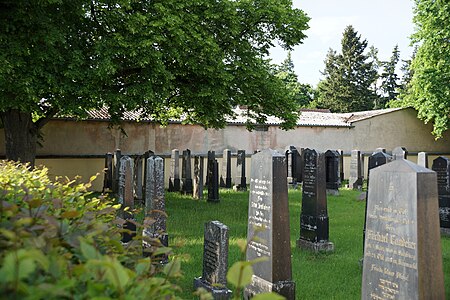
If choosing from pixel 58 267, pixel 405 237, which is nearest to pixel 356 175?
pixel 405 237

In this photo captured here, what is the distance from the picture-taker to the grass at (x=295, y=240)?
7.49 meters

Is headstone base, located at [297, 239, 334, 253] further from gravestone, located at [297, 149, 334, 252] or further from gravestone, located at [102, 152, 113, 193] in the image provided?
gravestone, located at [102, 152, 113, 193]

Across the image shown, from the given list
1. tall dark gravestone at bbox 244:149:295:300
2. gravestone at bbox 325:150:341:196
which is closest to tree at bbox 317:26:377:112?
gravestone at bbox 325:150:341:196

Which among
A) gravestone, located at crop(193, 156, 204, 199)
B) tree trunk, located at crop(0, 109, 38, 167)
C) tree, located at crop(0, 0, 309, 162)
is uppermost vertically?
tree, located at crop(0, 0, 309, 162)

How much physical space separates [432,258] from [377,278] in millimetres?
725

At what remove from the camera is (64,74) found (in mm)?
13586

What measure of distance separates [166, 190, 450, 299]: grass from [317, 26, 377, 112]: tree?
35386 mm

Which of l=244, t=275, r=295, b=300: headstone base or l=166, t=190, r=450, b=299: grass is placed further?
l=166, t=190, r=450, b=299: grass

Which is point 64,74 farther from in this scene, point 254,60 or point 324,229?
point 324,229

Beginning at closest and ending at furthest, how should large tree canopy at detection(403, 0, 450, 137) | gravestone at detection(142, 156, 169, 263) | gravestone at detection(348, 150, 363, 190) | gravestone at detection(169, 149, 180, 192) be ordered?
gravestone at detection(142, 156, 169, 263), gravestone at detection(169, 149, 180, 192), gravestone at detection(348, 150, 363, 190), large tree canopy at detection(403, 0, 450, 137)

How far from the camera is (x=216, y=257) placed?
664 centimetres

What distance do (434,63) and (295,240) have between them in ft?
76.3

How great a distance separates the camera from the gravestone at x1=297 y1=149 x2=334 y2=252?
10180 millimetres

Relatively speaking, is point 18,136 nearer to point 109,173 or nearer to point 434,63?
point 109,173
